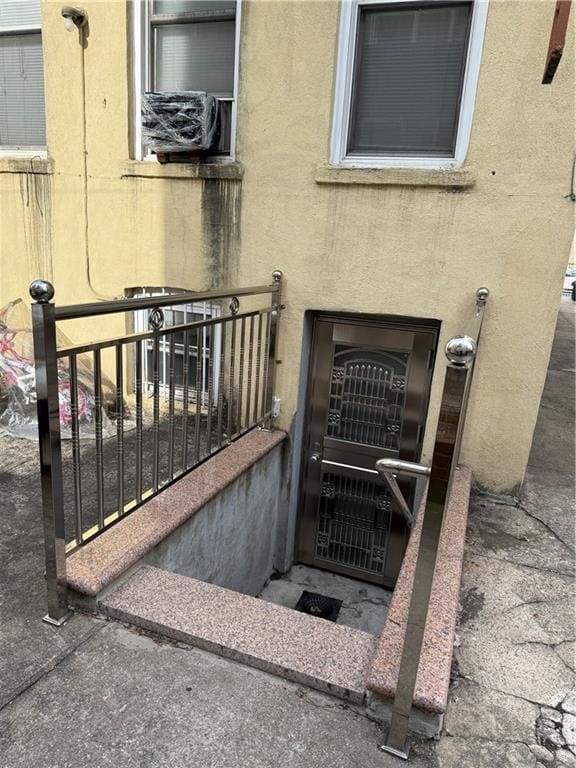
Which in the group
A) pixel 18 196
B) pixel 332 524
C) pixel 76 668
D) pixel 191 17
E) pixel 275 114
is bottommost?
pixel 332 524

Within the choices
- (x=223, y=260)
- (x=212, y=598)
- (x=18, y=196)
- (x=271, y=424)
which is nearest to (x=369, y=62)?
(x=223, y=260)

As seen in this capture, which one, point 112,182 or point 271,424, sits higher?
point 112,182

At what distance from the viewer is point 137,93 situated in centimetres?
403

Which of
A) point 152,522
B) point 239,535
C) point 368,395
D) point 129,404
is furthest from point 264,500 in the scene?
point 129,404

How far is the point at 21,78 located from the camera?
4.54 meters

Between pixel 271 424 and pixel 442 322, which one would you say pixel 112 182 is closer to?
pixel 271 424

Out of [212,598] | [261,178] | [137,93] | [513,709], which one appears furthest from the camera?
[137,93]

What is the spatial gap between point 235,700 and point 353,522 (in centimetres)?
257

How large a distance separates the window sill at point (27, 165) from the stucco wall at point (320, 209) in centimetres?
3

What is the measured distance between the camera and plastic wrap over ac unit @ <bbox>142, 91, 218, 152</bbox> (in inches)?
146

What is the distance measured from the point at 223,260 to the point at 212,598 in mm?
2562

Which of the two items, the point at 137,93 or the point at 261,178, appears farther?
the point at 137,93

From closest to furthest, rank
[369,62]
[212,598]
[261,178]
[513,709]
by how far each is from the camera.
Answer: [513,709] → [212,598] → [369,62] → [261,178]

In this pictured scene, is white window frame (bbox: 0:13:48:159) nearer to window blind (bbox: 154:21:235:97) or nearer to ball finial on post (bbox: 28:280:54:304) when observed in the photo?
window blind (bbox: 154:21:235:97)
